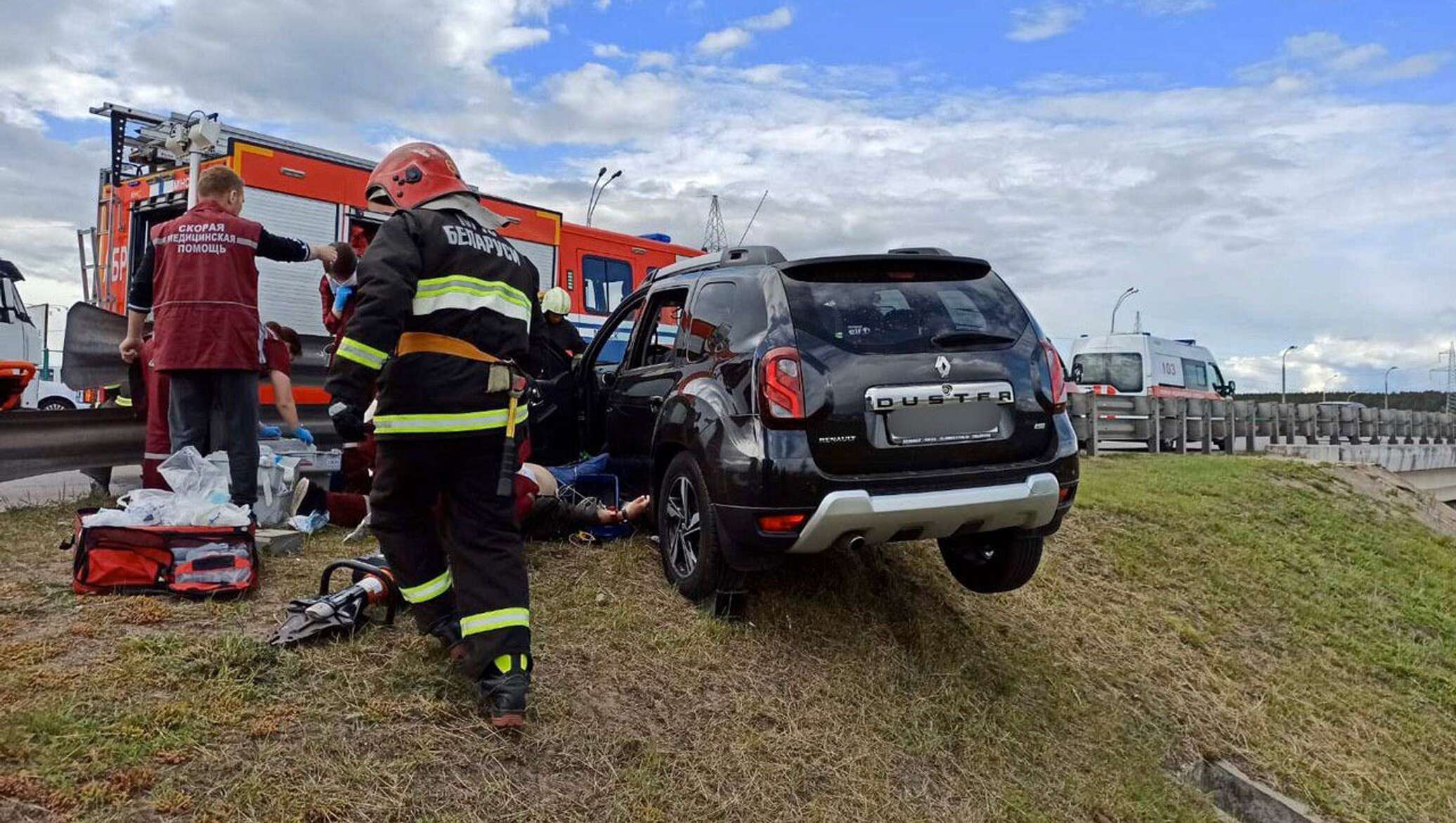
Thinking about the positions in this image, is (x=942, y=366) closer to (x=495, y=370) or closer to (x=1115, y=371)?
(x=495, y=370)

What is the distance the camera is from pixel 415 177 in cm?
360

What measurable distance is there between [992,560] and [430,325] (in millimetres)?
2999

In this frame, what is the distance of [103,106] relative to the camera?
9.24 meters

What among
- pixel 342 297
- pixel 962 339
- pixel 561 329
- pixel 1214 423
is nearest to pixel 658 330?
pixel 561 329

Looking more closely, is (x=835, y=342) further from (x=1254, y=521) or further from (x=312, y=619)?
(x=1254, y=521)

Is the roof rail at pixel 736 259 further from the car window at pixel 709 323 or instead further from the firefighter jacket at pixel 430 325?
the firefighter jacket at pixel 430 325

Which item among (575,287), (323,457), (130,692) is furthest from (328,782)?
(575,287)

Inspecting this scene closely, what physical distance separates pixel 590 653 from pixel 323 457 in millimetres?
2977

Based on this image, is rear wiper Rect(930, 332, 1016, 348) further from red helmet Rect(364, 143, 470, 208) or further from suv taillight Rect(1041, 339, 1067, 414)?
red helmet Rect(364, 143, 470, 208)

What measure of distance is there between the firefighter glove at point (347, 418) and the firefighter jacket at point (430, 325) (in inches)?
1.6

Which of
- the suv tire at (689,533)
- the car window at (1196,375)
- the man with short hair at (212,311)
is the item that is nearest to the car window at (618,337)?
the suv tire at (689,533)

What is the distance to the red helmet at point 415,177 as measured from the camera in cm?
360

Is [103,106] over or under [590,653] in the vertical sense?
over

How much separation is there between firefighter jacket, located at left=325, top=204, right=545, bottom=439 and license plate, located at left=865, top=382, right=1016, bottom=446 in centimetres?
155
